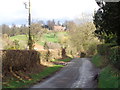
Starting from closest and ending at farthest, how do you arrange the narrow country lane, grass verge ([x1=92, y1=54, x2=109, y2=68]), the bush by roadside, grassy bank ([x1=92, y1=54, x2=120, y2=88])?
1. grassy bank ([x1=92, y1=54, x2=120, y2=88])
2. the bush by roadside
3. the narrow country lane
4. grass verge ([x1=92, y1=54, x2=109, y2=68])

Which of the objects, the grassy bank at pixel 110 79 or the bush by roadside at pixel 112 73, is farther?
the bush by roadside at pixel 112 73

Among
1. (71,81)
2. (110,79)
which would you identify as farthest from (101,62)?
(110,79)

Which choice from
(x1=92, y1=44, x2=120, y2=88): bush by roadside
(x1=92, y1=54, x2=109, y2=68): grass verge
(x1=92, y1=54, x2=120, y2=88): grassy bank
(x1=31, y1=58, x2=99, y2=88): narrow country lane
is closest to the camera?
(x1=92, y1=54, x2=120, y2=88): grassy bank

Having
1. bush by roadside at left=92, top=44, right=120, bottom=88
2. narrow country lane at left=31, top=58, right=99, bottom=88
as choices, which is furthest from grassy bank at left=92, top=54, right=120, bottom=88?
narrow country lane at left=31, top=58, right=99, bottom=88

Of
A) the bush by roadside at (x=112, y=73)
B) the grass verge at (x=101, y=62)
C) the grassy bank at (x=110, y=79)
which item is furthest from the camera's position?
the grass verge at (x=101, y=62)

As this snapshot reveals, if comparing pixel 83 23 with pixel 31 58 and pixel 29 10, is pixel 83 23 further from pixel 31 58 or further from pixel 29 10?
pixel 31 58

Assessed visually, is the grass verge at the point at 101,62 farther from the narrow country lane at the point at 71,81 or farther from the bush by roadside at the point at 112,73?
the bush by roadside at the point at 112,73

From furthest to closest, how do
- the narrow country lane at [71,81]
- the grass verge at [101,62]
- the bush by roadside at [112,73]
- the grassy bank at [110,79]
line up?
the grass verge at [101,62]
the narrow country lane at [71,81]
the bush by roadside at [112,73]
the grassy bank at [110,79]

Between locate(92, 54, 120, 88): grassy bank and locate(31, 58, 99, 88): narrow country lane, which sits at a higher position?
locate(92, 54, 120, 88): grassy bank

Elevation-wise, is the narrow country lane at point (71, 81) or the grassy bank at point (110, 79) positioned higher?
the grassy bank at point (110, 79)

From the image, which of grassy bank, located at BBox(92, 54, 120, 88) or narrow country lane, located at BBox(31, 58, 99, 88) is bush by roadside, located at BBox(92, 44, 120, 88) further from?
narrow country lane, located at BBox(31, 58, 99, 88)

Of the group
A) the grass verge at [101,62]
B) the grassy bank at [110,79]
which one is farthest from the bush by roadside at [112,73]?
the grass verge at [101,62]

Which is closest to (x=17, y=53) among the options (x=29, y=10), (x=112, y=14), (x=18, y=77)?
(x=18, y=77)

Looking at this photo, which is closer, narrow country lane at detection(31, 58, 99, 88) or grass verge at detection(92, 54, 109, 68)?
narrow country lane at detection(31, 58, 99, 88)
